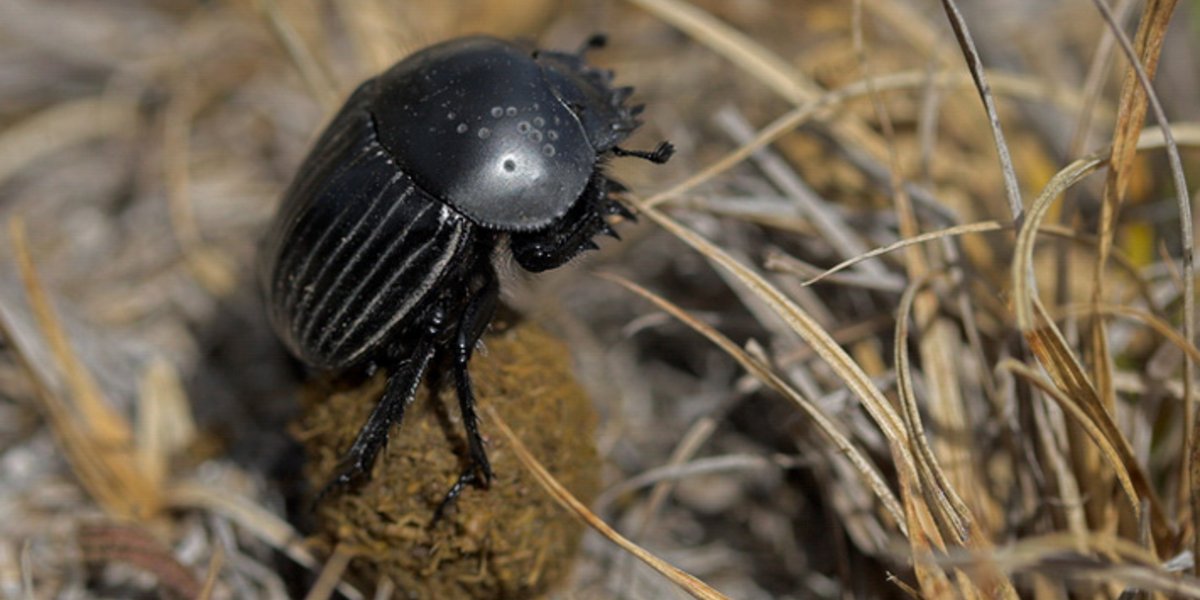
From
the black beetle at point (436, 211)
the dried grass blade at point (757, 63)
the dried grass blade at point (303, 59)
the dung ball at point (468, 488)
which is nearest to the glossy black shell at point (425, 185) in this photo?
the black beetle at point (436, 211)

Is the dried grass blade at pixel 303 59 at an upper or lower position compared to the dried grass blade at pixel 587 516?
upper

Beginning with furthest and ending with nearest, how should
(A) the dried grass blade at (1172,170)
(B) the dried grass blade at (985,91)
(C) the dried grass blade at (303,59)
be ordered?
(C) the dried grass blade at (303,59)
(B) the dried grass blade at (985,91)
(A) the dried grass blade at (1172,170)

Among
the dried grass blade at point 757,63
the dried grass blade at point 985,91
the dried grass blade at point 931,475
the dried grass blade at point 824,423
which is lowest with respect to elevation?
the dried grass blade at point 824,423

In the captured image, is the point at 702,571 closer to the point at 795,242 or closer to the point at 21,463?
the point at 795,242

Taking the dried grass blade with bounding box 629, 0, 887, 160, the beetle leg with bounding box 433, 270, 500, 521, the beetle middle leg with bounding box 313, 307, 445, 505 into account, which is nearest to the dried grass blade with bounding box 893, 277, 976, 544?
the beetle leg with bounding box 433, 270, 500, 521

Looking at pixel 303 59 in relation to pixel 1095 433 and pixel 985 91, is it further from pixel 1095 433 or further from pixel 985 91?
pixel 1095 433

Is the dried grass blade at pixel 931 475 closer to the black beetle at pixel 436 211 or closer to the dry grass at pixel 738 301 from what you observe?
the dry grass at pixel 738 301

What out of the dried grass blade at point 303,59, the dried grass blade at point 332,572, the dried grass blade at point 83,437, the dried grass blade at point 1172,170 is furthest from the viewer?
the dried grass blade at point 303,59

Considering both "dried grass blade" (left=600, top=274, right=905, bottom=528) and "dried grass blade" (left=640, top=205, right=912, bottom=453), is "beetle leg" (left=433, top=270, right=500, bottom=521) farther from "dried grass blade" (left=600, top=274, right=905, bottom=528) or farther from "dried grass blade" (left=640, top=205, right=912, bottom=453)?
"dried grass blade" (left=640, top=205, right=912, bottom=453)
